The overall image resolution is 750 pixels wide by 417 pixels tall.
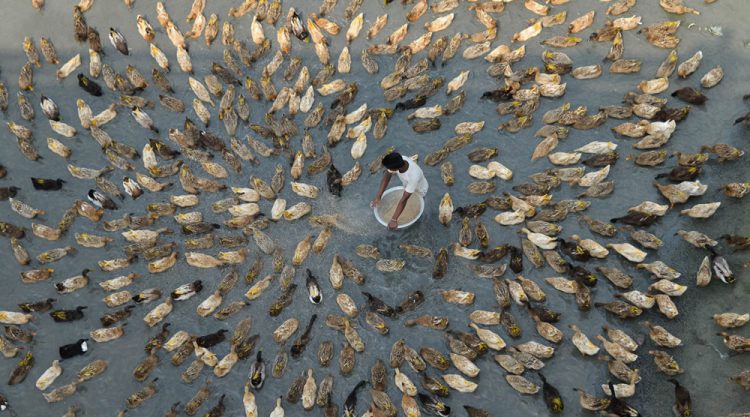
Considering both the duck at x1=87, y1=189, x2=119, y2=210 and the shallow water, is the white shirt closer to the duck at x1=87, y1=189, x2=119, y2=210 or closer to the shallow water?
the shallow water

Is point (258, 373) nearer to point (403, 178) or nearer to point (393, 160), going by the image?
point (403, 178)

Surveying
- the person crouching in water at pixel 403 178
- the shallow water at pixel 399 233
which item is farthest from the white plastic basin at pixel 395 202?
the shallow water at pixel 399 233

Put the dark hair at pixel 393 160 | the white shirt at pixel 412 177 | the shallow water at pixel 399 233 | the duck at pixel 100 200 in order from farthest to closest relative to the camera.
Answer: the duck at pixel 100 200 < the shallow water at pixel 399 233 < the white shirt at pixel 412 177 < the dark hair at pixel 393 160

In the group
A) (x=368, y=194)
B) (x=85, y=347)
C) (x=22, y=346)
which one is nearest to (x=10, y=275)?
(x=22, y=346)

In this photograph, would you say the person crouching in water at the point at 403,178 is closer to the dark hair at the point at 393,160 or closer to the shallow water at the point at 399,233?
the dark hair at the point at 393,160

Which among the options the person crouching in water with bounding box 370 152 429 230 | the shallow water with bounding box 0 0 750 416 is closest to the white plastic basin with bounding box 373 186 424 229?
the person crouching in water with bounding box 370 152 429 230

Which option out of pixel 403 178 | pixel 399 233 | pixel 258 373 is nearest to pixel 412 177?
pixel 403 178

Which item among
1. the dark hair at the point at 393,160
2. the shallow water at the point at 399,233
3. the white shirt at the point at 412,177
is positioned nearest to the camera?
the dark hair at the point at 393,160
